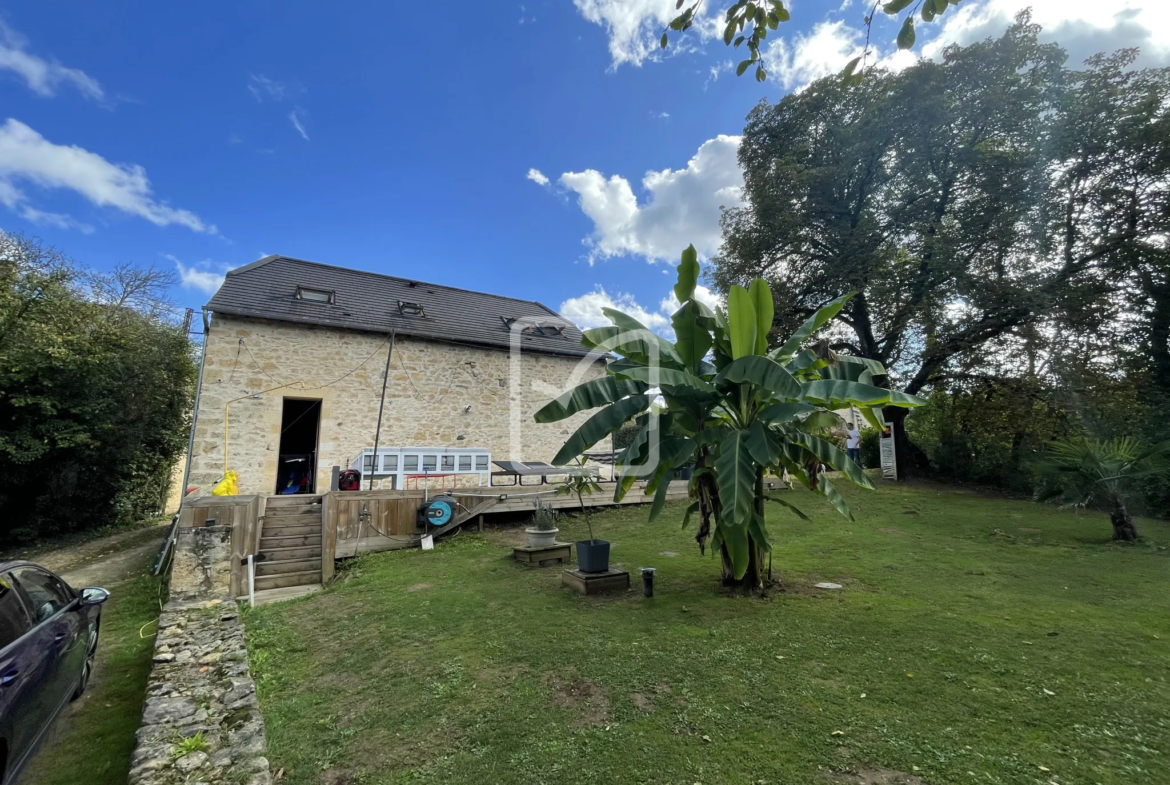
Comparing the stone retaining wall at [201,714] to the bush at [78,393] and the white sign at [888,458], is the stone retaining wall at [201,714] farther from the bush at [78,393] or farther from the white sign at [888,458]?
the white sign at [888,458]

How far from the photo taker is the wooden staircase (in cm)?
778

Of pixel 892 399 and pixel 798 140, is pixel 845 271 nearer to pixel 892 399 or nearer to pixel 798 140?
pixel 798 140

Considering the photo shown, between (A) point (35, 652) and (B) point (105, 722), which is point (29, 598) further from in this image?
(B) point (105, 722)

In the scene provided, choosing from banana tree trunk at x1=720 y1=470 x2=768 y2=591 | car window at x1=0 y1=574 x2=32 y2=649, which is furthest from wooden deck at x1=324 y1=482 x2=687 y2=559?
banana tree trunk at x1=720 y1=470 x2=768 y2=591

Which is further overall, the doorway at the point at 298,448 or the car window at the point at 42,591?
the doorway at the point at 298,448

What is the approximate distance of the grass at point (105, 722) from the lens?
327cm

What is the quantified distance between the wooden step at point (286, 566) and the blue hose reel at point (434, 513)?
1920mm

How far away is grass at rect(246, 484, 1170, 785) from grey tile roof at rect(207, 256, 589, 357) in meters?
9.37

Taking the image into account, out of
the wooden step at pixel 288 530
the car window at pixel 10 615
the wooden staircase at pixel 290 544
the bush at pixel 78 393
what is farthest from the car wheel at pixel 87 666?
the bush at pixel 78 393

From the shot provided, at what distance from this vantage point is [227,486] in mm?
10359

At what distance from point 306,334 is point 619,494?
11.5 meters

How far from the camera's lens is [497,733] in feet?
9.96

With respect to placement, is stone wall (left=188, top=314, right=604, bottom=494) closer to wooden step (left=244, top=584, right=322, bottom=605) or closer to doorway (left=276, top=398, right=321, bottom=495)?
doorway (left=276, top=398, right=321, bottom=495)

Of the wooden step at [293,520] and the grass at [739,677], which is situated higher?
the wooden step at [293,520]
